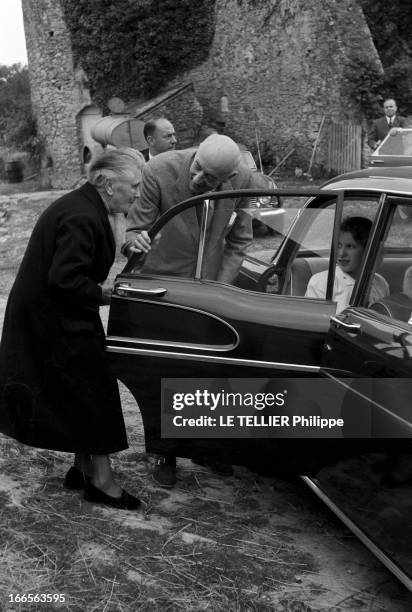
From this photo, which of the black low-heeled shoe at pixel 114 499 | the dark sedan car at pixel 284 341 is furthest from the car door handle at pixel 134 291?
the black low-heeled shoe at pixel 114 499

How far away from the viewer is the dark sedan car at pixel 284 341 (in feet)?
8.68

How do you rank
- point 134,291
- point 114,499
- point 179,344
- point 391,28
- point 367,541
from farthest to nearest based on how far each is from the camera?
1. point 391,28
2. point 114,499
3. point 134,291
4. point 179,344
5. point 367,541

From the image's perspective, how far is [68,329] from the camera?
3.24 m

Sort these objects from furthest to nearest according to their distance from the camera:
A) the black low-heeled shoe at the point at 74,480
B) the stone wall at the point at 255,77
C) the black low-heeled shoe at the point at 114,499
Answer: the stone wall at the point at 255,77 < the black low-heeled shoe at the point at 74,480 < the black low-heeled shoe at the point at 114,499

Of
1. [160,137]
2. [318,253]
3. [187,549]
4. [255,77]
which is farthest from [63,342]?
[255,77]

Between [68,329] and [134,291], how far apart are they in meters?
0.35

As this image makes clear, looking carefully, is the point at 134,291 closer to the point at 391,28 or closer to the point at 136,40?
the point at 391,28

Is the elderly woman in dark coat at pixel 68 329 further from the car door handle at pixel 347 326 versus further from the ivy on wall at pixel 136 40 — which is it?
the ivy on wall at pixel 136 40

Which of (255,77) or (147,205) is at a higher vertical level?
(255,77)

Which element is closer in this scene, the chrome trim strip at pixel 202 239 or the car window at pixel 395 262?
the car window at pixel 395 262

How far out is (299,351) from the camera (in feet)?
9.63

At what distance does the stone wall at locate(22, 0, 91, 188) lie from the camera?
77.4ft

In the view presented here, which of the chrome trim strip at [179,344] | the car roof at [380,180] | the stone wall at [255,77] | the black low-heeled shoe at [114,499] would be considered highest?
the stone wall at [255,77]

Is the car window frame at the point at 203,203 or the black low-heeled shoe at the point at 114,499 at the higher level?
the car window frame at the point at 203,203
